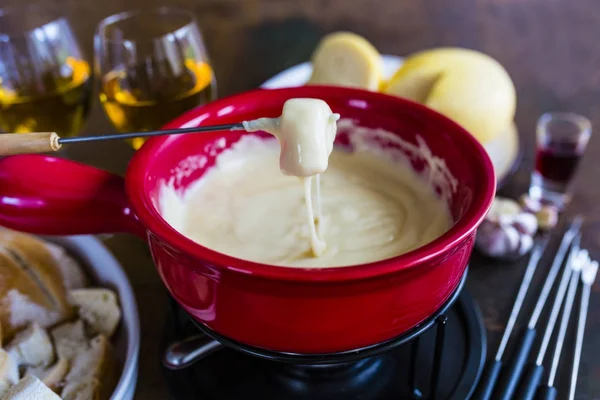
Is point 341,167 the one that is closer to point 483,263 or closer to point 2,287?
point 483,263

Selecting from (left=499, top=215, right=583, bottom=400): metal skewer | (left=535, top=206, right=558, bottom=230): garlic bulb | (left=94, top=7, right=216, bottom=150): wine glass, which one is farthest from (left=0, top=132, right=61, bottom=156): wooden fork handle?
(left=535, top=206, right=558, bottom=230): garlic bulb

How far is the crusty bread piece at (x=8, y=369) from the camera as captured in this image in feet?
1.81

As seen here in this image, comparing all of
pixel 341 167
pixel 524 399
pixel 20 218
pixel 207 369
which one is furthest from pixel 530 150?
pixel 20 218

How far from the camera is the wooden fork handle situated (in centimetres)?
49

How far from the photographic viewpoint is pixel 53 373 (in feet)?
1.96

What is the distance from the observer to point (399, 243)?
63 cm

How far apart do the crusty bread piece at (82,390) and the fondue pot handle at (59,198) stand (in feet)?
0.49

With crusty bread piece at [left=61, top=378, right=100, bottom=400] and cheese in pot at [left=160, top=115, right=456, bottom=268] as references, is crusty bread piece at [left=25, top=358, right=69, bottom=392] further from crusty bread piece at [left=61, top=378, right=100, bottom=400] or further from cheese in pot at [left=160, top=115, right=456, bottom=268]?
cheese in pot at [left=160, top=115, right=456, bottom=268]

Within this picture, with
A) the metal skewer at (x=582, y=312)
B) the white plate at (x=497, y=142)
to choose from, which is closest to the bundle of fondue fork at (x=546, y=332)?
the metal skewer at (x=582, y=312)

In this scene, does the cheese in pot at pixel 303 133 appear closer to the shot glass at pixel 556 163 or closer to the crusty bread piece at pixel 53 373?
the crusty bread piece at pixel 53 373

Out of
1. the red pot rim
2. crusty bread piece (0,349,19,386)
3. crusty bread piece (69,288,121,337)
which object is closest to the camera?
the red pot rim

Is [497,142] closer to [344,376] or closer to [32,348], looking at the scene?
[344,376]

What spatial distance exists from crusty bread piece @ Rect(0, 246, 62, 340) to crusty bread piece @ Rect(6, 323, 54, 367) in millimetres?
19

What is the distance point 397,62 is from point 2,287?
0.77 meters
